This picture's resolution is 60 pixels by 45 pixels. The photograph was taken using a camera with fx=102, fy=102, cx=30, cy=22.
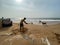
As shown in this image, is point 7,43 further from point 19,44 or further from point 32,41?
point 32,41

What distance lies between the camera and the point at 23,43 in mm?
5301

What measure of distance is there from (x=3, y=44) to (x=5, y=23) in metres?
6.17

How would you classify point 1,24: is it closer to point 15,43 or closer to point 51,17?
point 15,43

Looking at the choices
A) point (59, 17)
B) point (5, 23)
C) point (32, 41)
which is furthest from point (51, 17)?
point (32, 41)

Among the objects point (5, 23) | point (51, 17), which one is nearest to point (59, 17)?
point (51, 17)

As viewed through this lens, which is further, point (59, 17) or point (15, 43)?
point (59, 17)

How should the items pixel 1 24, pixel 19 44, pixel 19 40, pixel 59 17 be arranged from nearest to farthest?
pixel 19 44, pixel 19 40, pixel 1 24, pixel 59 17

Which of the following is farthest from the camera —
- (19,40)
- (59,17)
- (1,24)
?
(59,17)

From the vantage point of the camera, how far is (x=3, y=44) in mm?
5285

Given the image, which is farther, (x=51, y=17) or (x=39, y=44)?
(x=51, y=17)

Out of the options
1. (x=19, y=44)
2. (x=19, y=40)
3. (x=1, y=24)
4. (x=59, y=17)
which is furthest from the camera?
(x=59, y=17)

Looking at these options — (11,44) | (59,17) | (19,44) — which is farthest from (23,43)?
(59,17)

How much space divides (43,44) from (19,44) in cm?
122

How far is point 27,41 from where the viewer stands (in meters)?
5.50
